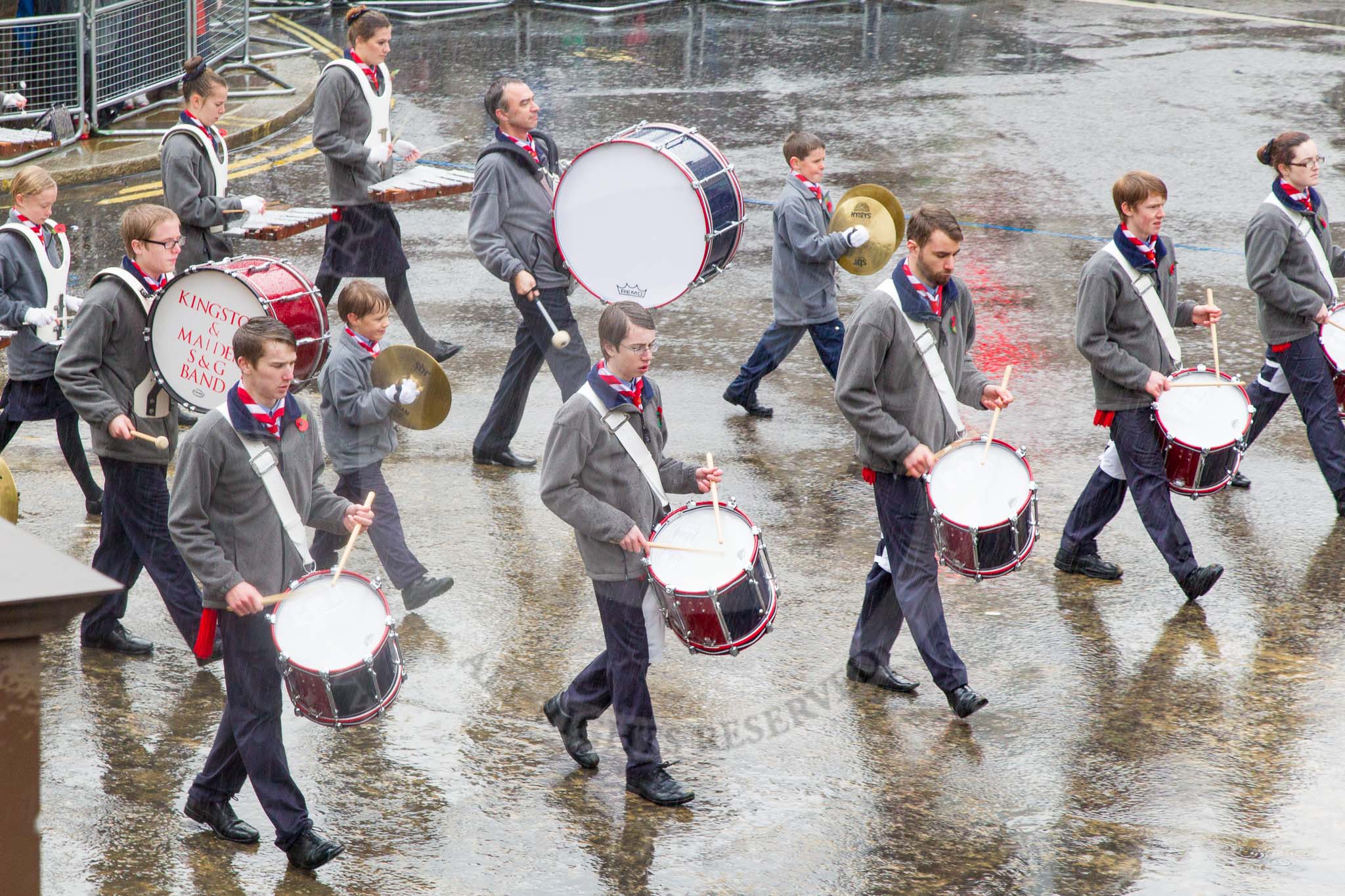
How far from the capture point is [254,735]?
511 cm

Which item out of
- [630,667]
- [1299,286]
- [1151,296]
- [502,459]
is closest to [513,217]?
[502,459]

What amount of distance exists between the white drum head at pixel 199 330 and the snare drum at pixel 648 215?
1.93 metres

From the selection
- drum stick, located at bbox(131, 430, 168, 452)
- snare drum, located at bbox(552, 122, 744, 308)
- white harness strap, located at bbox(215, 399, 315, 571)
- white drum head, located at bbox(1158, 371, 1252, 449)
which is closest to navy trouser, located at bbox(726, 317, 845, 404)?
snare drum, located at bbox(552, 122, 744, 308)

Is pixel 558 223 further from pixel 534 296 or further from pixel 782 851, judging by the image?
pixel 782 851

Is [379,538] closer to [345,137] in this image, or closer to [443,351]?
[443,351]

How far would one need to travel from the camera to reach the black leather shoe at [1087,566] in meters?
7.20

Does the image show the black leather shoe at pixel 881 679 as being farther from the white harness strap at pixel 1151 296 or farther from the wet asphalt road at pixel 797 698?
the white harness strap at pixel 1151 296

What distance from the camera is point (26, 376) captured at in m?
7.24

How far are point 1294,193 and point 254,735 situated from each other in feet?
17.9

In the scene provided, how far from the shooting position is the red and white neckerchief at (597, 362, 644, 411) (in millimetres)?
5492

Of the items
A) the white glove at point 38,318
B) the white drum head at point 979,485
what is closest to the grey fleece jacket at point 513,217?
the white glove at point 38,318

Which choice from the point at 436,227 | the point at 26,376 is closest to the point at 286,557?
the point at 26,376

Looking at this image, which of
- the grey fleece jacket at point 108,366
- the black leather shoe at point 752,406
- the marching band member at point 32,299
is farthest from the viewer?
the black leather shoe at point 752,406

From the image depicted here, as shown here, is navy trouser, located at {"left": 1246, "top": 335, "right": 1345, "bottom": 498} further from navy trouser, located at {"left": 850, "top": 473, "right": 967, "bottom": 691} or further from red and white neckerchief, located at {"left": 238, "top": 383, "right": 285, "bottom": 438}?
red and white neckerchief, located at {"left": 238, "top": 383, "right": 285, "bottom": 438}
